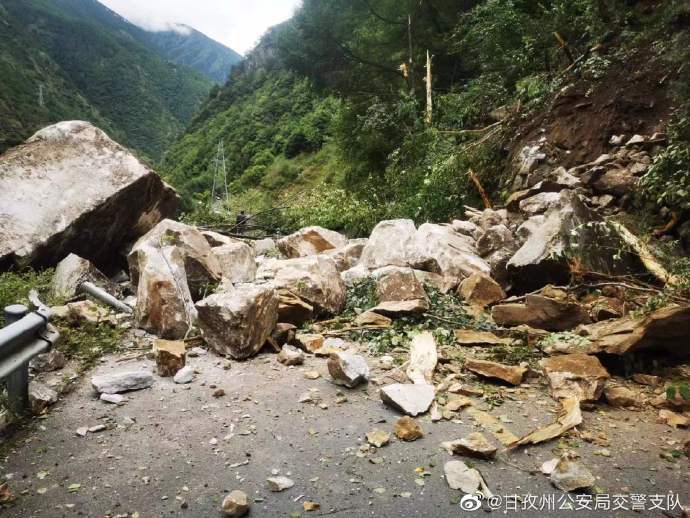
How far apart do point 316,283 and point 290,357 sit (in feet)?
3.77

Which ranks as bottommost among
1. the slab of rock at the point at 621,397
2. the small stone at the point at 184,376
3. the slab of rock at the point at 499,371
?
the small stone at the point at 184,376

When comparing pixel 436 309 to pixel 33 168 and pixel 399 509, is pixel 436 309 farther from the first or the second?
pixel 33 168

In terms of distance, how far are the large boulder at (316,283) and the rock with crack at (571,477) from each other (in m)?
2.56

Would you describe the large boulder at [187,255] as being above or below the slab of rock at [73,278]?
above

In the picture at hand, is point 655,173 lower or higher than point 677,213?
higher

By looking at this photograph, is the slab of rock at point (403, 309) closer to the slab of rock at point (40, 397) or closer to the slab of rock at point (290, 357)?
the slab of rock at point (290, 357)

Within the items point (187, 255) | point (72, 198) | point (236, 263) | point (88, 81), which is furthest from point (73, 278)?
point (88, 81)

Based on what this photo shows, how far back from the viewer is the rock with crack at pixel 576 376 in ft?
7.63

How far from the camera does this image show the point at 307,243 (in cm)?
621

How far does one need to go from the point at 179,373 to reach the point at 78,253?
3246 mm

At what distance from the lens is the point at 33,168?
4.90 m

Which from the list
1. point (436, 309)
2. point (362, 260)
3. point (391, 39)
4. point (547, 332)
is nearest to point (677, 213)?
point (547, 332)

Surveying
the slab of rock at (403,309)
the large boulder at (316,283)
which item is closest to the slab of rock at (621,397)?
the slab of rock at (403,309)

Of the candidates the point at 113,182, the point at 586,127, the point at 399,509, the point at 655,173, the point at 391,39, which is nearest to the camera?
the point at 399,509
